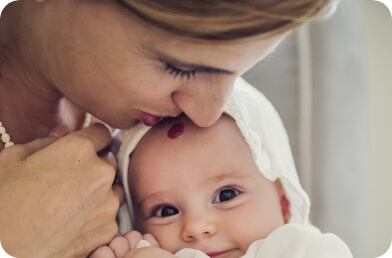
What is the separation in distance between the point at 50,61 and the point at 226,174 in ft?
0.77

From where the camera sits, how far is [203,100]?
0.64 m

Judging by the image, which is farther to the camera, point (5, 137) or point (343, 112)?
point (343, 112)

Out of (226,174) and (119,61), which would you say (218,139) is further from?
(119,61)

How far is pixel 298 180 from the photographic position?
2.54ft

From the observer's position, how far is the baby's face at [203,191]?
69 centimetres

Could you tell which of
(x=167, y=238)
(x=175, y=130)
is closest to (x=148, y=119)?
(x=175, y=130)

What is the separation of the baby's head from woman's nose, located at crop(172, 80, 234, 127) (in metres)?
0.05

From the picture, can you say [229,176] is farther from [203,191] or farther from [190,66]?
[190,66]

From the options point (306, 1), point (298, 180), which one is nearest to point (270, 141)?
point (298, 180)

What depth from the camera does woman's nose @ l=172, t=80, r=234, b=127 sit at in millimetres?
631

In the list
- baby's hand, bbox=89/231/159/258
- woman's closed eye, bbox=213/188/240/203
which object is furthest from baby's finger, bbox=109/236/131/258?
woman's closed eye, bbox=213/188/240/203

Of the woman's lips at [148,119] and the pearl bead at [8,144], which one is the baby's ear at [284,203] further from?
the pearl bead at [8,144]

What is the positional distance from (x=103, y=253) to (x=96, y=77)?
18cm

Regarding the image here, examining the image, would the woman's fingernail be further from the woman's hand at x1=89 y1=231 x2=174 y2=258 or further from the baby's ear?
the baby's ear
